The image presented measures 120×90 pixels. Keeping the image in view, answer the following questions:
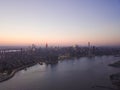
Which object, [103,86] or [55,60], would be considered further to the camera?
[55,60]

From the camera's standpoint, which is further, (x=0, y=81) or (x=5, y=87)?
(x=0, y=81)

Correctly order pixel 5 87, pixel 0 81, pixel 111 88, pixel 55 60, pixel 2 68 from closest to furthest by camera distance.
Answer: pixel 111 88 → pixel 5 87 → pixel 0 81 → pixel 2 68 → pixel 55 60

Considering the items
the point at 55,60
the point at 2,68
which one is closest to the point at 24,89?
the point at 2,68

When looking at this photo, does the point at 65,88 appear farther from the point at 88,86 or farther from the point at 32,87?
the point at 32,87

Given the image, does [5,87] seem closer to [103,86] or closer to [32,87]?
[32,87]

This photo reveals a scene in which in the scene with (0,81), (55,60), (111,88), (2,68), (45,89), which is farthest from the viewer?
(55,60)

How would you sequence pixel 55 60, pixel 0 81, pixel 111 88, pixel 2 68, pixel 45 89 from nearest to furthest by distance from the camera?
pixel 111 88
pixel 45 89
pixel 0 81
pixel 2 68
pixel 55 60

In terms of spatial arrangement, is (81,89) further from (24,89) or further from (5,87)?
(5,87)

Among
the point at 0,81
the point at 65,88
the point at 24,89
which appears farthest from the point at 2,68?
the point at 65,88

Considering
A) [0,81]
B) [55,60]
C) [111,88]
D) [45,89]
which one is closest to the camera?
[111,88]
